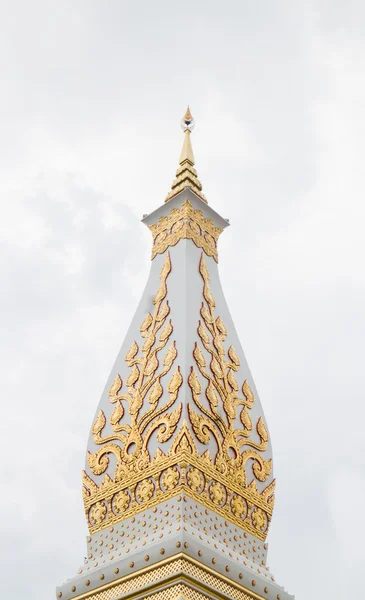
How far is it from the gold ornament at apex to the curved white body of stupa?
0.04 ft

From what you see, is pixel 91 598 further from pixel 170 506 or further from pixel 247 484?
pixel 247 484

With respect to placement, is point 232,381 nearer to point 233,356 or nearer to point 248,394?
point 248,394

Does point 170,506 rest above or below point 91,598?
above

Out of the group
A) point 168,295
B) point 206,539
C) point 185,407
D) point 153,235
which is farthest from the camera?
point 153,235

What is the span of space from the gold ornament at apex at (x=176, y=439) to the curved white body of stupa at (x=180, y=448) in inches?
0.5

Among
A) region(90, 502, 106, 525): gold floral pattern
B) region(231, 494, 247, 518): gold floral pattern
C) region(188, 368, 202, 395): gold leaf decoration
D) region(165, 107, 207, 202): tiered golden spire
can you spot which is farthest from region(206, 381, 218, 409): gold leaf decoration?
region(165, 107, 207, 202): tiered golden spire

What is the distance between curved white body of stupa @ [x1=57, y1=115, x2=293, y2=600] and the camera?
9430mm

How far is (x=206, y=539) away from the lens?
9.29 metres

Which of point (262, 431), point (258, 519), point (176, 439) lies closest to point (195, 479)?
point (176, 439)

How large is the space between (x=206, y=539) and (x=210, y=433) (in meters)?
1.18

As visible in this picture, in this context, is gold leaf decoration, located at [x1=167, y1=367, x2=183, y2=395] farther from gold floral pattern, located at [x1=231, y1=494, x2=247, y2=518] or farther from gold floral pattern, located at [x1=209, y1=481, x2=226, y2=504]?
gold floral pattern, located at [x1=231, y1=494, x2=247, y2=518]

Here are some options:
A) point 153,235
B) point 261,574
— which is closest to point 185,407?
point 261,574

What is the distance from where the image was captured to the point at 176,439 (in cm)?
975

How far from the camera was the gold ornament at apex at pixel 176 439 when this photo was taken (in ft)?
31.8
